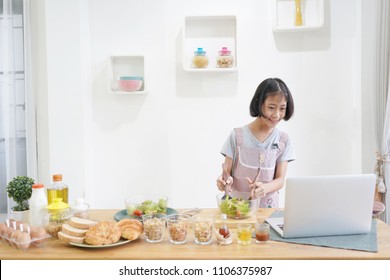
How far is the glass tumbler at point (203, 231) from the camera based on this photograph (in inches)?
67.6

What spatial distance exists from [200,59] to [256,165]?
1.18m

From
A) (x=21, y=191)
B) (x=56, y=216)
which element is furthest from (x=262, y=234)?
(x=21, y=191)

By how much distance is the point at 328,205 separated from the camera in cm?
175

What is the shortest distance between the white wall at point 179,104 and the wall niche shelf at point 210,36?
0.07m

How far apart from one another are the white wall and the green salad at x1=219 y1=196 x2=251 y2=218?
1.59m

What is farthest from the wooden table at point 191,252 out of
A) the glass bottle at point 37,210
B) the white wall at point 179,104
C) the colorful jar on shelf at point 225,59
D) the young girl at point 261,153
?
the colorful jar on shelf at point 225,59

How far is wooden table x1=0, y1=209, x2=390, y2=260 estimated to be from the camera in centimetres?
159

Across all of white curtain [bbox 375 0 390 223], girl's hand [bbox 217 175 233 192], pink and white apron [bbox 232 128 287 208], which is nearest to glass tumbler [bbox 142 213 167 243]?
girl's hand [bbox 217 175 233 192]

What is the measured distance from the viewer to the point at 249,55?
354cm

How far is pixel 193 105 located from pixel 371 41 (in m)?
1.50

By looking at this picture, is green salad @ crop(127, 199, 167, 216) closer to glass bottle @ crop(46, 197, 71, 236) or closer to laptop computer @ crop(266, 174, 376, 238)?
glass bottle @ crop(46, 197, 71, 236)

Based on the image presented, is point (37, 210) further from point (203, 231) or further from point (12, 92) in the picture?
point (12, 92)
